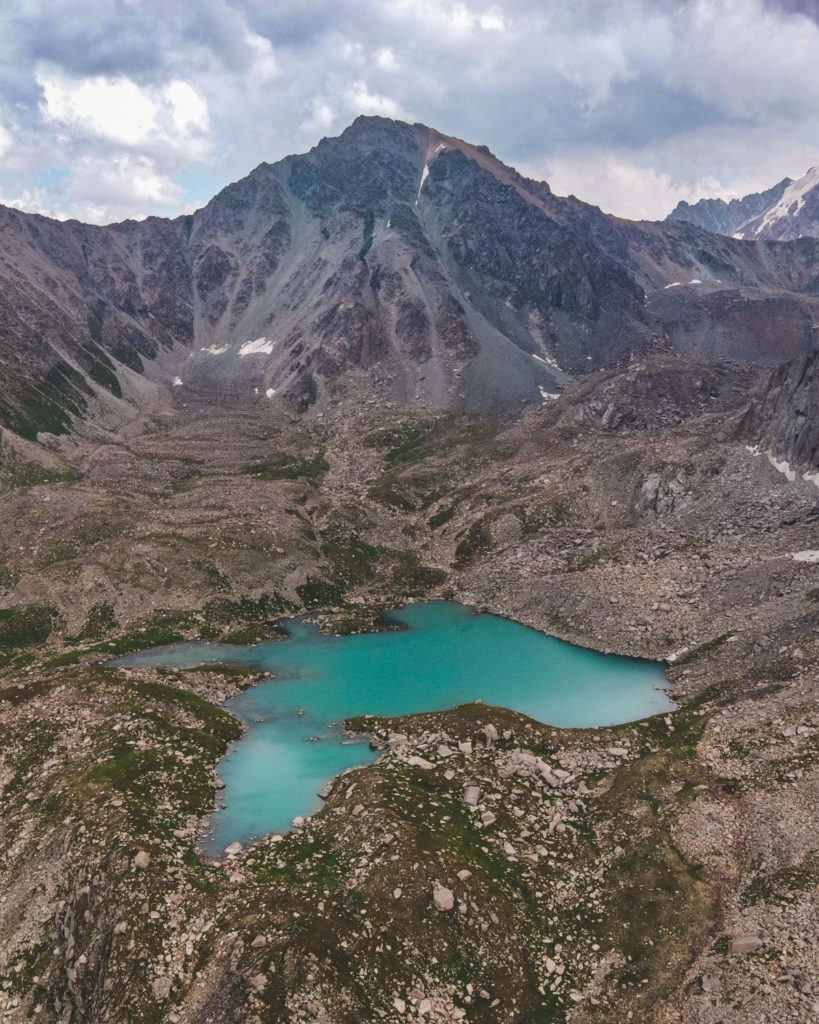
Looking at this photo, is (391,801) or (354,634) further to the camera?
(354,634)

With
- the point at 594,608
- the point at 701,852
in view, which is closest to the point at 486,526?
the point at 594,608

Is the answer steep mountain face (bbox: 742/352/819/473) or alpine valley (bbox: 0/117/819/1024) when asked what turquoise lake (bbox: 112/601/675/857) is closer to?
alpine valley (bbox: 0/117/819/1024)

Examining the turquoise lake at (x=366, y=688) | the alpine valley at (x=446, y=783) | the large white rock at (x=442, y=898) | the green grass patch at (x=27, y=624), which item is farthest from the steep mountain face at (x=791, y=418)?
the green grass patch at (x=27, y=624)

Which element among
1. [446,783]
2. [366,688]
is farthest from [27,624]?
[446,783]

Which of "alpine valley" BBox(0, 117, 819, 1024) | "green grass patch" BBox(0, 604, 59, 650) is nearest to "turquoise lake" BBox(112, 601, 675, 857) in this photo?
"alpine valley" BBox(0, 117, 819, 1024)

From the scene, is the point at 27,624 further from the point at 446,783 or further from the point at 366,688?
the point at 446,783

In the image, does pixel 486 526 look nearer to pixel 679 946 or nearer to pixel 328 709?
pixel 328 709

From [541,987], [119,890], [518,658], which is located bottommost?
[518,658]

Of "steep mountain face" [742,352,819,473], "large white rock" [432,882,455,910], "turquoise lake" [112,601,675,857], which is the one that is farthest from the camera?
"steep mountain face" [742,352,819,473]
